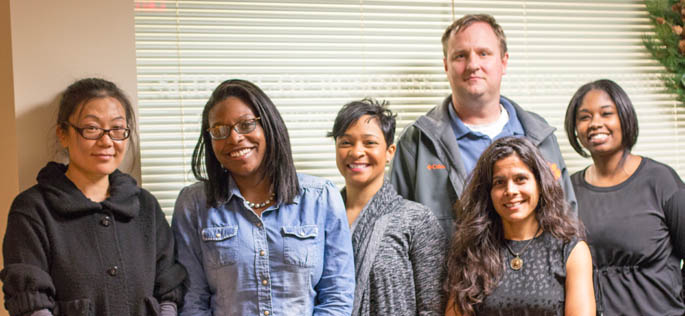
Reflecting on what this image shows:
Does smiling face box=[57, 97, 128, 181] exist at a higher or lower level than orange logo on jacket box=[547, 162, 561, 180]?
higher

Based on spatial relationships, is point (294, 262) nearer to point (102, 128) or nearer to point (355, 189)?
point (355, 189)

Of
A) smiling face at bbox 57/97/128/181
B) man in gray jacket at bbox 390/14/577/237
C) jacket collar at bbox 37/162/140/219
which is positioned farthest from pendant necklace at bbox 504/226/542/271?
smiling face at bbox 57/97/128/181

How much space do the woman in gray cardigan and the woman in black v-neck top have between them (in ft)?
2.53

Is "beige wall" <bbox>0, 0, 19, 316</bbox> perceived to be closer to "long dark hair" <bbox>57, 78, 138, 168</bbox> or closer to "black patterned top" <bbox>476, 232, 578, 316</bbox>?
"long dark hair" <bbox>57, 78, 138, 168</bbox>

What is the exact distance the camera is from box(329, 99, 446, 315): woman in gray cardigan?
2201mm

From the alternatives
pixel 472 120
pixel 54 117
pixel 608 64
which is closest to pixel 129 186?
pixel 54 117

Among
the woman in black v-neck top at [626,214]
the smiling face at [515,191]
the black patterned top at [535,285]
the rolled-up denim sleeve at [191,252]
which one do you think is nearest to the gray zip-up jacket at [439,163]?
the woman in black v-neck top at [626,214]

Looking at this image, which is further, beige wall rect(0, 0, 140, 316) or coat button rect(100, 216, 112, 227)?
beige wall rect(0, 0, 140, 316)

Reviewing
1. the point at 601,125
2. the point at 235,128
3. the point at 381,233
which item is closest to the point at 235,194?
the point at 235,128

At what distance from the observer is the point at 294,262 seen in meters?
2.06

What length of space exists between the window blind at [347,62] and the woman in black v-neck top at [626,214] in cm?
44

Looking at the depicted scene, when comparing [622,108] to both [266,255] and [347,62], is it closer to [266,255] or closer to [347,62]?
[347,62]

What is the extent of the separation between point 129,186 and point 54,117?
460 millimetres

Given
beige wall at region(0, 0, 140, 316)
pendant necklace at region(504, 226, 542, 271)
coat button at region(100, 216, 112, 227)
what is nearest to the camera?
coat button at region(100, 216, 112, 227)
